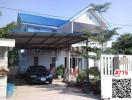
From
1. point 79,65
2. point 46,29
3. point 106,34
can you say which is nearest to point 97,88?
point 106,34

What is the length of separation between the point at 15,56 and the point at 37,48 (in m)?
17.8

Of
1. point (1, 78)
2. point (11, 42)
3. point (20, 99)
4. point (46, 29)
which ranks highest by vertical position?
point (46, 29)

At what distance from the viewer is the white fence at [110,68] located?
14.4 m

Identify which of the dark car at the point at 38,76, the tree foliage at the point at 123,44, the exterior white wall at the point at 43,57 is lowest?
the dark car at the point at 38,76

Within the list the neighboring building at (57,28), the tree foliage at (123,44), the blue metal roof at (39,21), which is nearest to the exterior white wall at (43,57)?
the neighboring building at (57,28)

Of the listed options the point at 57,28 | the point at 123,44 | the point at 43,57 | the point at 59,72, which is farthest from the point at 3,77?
the point at 57,28

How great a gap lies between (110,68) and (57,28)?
21614 millimetres

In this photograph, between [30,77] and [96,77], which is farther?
[30,77]

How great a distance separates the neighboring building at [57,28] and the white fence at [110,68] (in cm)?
1094

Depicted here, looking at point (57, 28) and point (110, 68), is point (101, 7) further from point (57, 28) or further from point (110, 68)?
point (57, 28)

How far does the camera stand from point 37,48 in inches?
1138

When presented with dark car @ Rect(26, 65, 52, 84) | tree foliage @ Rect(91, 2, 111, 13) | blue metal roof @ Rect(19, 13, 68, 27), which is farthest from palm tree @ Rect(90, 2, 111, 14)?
blue metal roof @ Rect(19, 13, 68, 27)

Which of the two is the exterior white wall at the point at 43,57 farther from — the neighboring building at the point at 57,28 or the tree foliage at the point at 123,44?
the tree foliage at the point at 123,44

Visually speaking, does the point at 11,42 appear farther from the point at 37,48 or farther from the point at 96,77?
the point at 37,48
